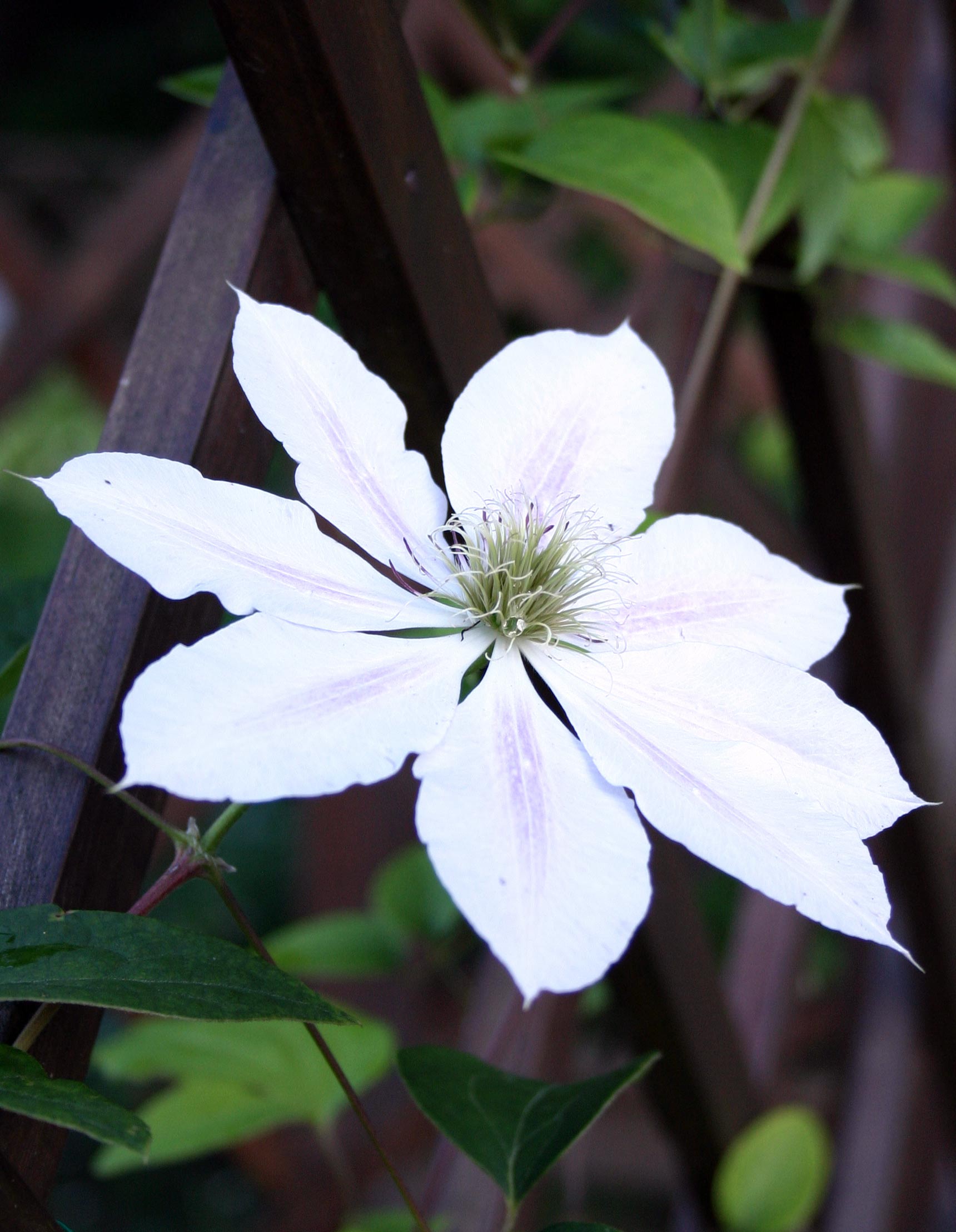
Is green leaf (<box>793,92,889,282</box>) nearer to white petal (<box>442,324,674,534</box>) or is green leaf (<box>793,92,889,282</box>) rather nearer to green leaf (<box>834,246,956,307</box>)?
green leaf (<box>834,246,956,307</box>)

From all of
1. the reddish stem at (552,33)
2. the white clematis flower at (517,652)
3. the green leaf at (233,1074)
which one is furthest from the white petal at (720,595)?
the green leaf at (233,1074)

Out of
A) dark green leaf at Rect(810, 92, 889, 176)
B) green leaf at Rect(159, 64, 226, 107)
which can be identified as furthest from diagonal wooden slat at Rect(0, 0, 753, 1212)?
dark green leaf at Rect(810, 92, 889, 176)

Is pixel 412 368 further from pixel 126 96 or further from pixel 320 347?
pixel 126 96

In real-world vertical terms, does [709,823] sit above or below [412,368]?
below

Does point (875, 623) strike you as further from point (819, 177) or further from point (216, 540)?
point (216, 540)

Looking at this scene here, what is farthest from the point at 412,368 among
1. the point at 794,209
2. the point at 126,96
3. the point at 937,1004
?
the point at 126,96

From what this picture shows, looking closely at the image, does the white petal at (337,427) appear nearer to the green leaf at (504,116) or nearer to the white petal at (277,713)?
the white petal at (277,713)

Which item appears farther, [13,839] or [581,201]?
[581,201]
